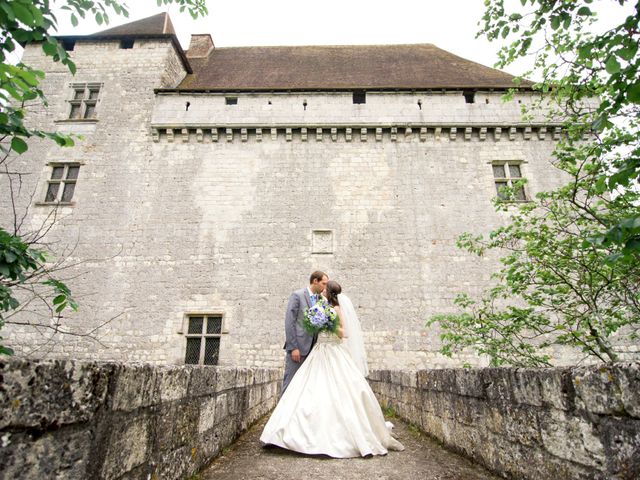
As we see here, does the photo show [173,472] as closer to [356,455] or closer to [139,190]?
[356,455]

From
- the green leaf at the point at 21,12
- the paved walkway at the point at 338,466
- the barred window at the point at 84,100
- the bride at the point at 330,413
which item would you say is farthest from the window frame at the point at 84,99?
the paved walkway at the point at 338,466

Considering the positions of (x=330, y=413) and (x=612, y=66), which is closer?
(x=612, y=66)

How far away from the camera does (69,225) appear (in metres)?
10.7

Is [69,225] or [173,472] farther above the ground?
[69,225]

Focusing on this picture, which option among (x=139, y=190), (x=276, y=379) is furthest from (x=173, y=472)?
(x=139, y=190)

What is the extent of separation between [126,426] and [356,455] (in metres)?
2.19

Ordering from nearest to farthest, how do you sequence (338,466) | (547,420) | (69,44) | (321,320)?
(547,420) → (338,466) → (321,320) → (69,44)

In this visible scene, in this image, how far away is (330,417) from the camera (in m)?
3.28

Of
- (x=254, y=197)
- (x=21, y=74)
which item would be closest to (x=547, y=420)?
(x=21, y=74)

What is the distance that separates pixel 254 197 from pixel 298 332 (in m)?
7.56

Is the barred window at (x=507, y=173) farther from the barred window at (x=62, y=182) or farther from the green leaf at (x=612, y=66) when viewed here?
the barred window at (x=62, y=182)

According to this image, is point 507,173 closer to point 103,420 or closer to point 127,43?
point 103,420

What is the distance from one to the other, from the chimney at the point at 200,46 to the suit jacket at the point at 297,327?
1576 centimetres

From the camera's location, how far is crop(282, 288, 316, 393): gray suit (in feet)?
13.3
